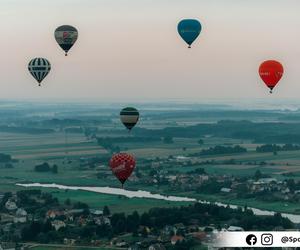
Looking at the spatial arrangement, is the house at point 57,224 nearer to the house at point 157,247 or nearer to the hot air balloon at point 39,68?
the house at point 157,247

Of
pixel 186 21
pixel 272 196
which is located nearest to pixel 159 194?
pixel 272 196

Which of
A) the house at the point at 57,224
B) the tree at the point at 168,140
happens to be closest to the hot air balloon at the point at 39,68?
the house at the point at 57,224

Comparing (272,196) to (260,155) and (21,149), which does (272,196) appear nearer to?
(260,155)

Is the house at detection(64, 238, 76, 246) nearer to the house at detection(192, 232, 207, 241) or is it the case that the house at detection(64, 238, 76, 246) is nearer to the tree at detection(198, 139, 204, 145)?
the house at detection(192, 232, 207, 241)

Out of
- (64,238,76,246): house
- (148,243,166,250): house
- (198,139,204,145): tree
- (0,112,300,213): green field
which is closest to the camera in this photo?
(148,243,166,250): house

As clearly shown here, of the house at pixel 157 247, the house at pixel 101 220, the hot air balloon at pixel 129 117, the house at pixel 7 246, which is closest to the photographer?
the house at pixel 157 247

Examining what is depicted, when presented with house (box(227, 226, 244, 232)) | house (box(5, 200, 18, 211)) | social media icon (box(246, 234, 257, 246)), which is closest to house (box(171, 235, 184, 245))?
house (box(227, 226, 244, 232))
